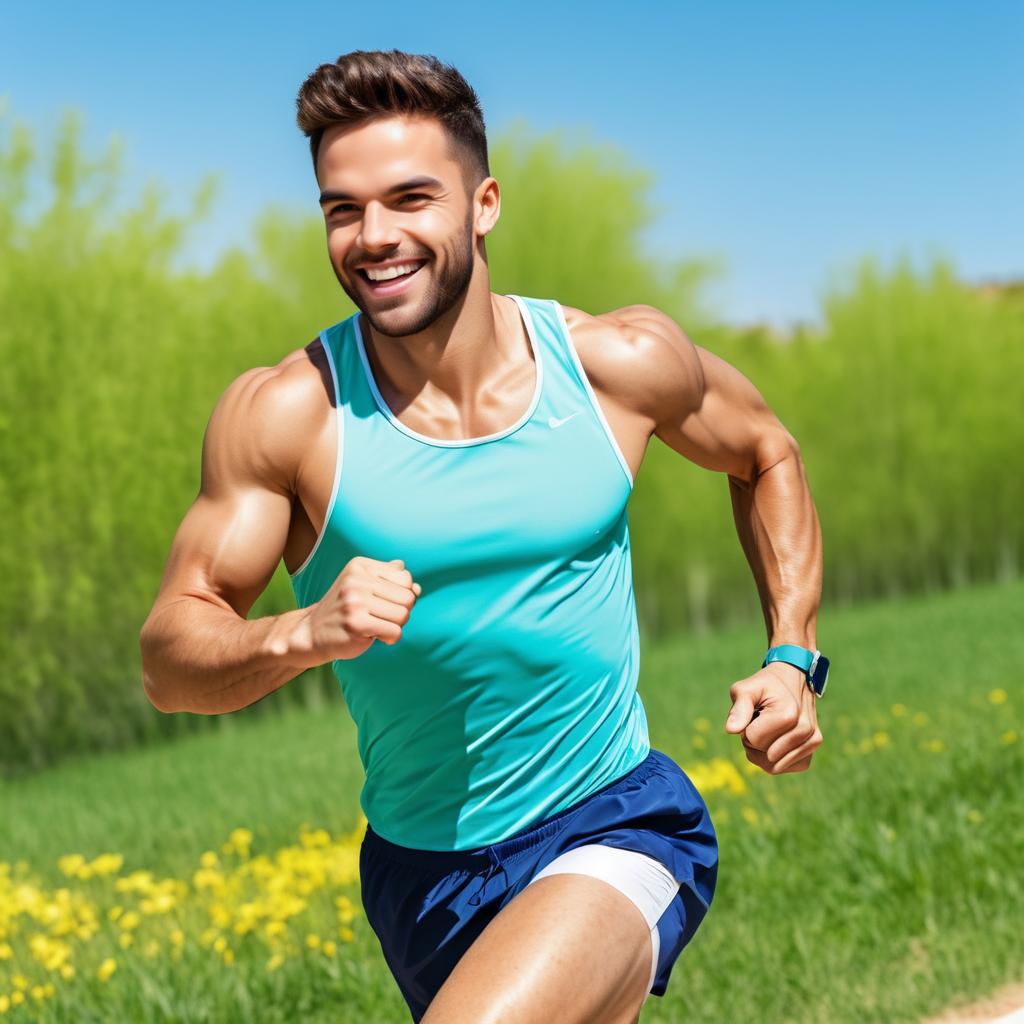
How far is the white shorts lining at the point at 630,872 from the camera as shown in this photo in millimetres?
2545

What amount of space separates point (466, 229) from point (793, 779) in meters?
5.39

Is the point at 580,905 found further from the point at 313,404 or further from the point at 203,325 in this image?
the point at 203,325

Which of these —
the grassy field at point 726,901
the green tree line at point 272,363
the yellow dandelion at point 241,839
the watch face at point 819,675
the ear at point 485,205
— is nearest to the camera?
the ear at point 485,205

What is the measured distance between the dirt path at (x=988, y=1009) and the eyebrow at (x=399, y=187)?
3274mm

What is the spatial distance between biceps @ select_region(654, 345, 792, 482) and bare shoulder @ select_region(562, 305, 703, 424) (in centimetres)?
5

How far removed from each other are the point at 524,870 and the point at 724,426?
1.06 m

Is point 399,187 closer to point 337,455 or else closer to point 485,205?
point 485,205

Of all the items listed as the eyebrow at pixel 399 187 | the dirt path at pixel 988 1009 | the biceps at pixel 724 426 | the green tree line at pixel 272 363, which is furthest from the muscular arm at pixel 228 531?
the green tree line at pixel 272 363

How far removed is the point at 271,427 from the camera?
2664 millimetres

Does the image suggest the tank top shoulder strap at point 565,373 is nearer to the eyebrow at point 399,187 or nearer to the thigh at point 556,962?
the eyebrow at point 399,187

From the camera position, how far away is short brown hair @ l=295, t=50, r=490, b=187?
2.69m

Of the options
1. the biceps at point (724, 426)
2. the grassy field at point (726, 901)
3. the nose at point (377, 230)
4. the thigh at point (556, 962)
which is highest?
the nose at point (377, 230)

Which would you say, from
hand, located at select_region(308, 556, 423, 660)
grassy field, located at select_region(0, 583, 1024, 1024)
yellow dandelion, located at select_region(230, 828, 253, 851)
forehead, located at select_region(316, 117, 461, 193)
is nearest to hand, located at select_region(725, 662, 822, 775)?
hand, located at select_region(308, 556, 423, 660)

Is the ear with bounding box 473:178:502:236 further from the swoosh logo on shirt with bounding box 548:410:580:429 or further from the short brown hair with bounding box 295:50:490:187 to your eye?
the swoosh logo on shirt with bounding box 548:410:580:429
